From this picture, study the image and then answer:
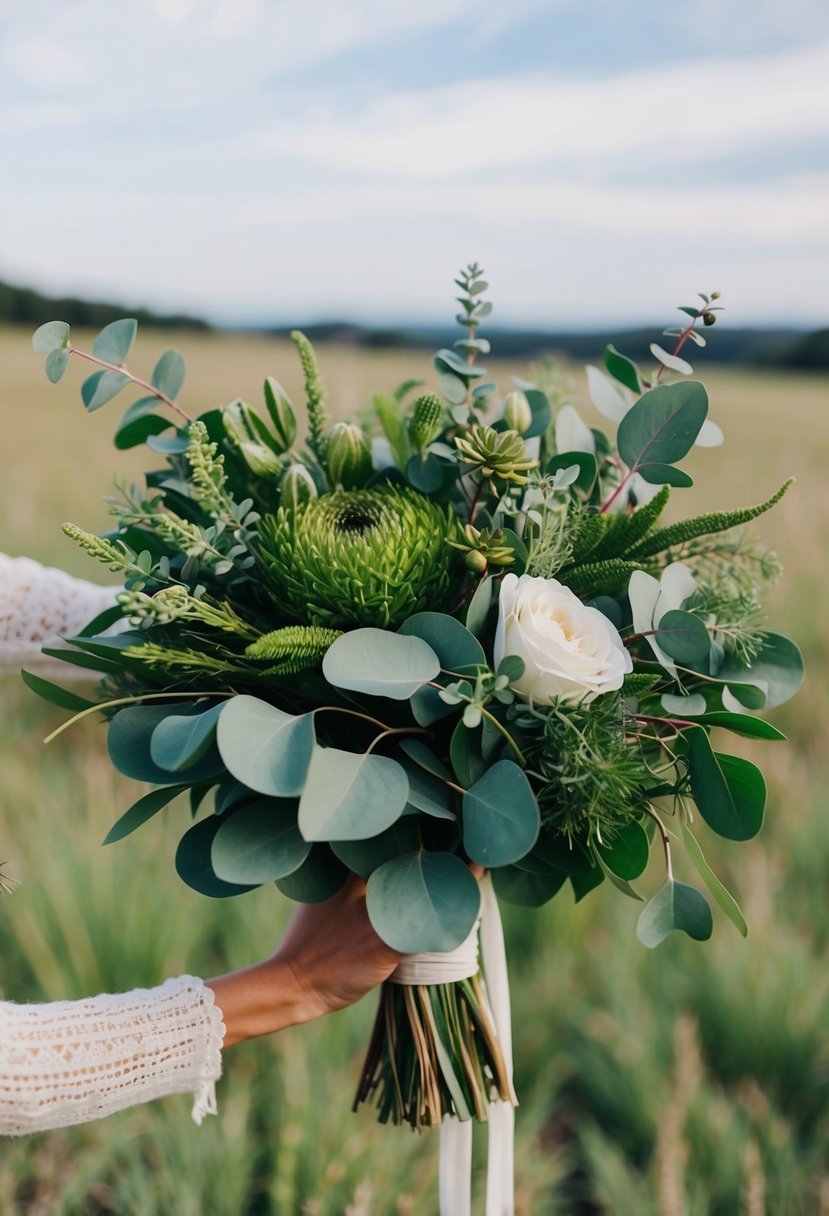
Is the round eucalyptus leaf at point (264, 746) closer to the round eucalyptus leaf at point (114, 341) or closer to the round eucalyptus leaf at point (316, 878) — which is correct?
the round eucalyptus leaf at point (316, 878)

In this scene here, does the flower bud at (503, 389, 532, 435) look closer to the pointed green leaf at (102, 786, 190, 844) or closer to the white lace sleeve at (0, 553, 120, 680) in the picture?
the pointed green leaf at (102, 786, 190, 844)

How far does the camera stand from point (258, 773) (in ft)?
2.22

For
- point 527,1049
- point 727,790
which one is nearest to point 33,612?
point 727,790

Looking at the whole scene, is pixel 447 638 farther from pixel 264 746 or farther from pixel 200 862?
pixel 200 862

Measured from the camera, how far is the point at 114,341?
93 cm

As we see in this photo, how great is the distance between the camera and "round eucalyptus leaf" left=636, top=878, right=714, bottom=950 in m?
0.86

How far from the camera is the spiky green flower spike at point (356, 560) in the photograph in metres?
0.78

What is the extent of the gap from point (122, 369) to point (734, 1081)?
1745 mm

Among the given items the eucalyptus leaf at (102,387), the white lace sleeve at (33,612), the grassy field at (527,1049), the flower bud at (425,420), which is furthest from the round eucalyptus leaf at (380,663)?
the white lace sleeve at (33,612)

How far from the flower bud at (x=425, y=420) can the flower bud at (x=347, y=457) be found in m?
0.05

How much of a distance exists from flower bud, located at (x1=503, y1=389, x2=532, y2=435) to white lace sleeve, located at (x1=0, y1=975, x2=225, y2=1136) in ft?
1.99

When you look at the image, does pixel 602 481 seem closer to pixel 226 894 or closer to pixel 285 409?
pixel 285 409

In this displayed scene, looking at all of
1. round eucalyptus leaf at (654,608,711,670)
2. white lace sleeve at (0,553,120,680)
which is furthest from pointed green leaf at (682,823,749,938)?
white lace sleeve at (0,553,120,680)

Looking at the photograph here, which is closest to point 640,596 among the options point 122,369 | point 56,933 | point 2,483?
point 122,369
